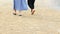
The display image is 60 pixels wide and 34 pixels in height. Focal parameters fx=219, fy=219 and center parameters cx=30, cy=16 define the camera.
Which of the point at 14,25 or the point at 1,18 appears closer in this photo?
the point at 14,25

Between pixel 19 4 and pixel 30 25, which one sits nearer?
pixel 30 25

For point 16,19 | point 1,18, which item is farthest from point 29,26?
point 1,18

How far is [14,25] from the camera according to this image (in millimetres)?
5410

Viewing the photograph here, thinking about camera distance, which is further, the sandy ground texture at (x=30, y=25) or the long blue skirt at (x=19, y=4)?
the long blue skirt at (x=19, y=4)

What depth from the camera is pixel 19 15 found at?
264 inches

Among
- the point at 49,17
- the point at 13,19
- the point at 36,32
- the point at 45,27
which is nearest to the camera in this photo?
the point at 36,32

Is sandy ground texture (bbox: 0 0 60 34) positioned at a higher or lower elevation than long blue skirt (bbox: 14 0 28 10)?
lower

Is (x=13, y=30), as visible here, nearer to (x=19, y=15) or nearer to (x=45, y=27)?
(x=45, y=27)

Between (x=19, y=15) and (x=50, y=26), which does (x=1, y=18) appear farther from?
(x=50, y=26)

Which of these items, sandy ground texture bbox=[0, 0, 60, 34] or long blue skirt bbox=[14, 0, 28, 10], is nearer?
sandy ground texture bbox=[0, 0, 60, 34]

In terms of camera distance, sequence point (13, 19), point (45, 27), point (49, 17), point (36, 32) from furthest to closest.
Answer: point (49, 17), point (13, 19), point (45, 27), point (36, 32)

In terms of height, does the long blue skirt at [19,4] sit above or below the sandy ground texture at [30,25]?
above

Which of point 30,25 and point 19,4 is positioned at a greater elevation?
point 19,4

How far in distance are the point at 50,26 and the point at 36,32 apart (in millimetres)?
Result: 704
